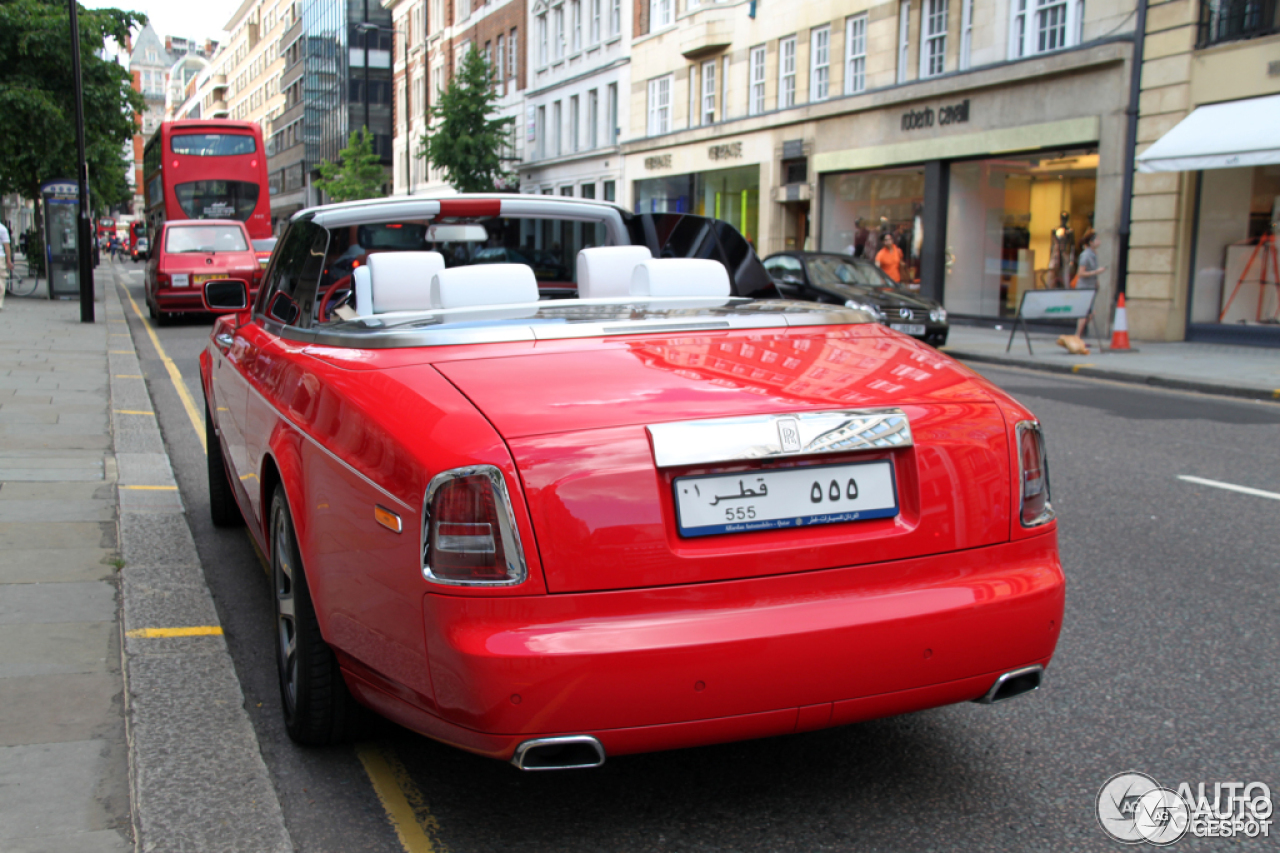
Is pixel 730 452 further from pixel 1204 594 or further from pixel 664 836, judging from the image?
pixel 1204 594

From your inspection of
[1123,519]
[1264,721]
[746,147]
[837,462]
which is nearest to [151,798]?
[837,462]

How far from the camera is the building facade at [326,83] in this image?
3103 inches

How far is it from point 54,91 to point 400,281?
27.2m

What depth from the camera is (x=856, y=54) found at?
28.5m

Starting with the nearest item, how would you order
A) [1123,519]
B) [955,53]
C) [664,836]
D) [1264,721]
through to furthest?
1. [664,836]
2. [1264,721]
3. [1123,519]
4. [955,53]

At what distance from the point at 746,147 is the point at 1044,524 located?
32.1 metres

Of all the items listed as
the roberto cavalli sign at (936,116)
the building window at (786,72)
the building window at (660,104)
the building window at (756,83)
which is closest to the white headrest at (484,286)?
the roberto cavalli sign at (936,116)

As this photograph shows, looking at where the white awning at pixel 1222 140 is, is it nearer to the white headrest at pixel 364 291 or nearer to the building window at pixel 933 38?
the building window at pixel 933 38

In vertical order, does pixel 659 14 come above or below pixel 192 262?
above

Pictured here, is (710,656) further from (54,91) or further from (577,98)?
(577,98)

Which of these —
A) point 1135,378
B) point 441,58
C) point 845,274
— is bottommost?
point 1135,378

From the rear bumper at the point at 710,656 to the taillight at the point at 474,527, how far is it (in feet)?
0.19

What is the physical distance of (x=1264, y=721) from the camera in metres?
3.48

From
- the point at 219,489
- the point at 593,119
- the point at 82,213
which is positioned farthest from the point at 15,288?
the point at 219,489
